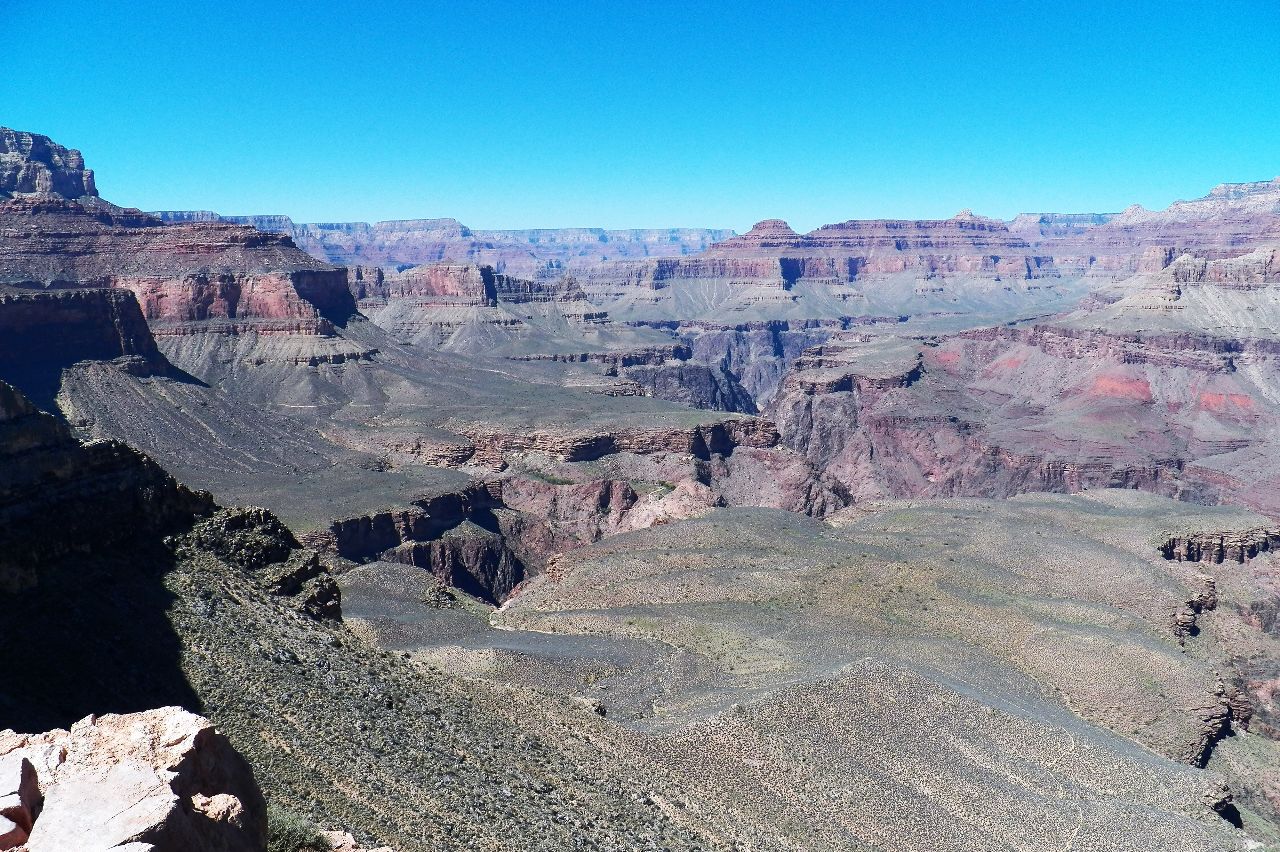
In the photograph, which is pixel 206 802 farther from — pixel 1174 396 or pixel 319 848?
pixel 1174 396

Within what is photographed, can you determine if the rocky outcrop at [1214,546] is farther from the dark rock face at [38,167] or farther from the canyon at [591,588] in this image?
the dark rock face at [38,167]

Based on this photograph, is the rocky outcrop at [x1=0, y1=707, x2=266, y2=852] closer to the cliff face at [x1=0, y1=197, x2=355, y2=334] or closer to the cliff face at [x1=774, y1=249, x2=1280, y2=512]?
the cliff face at [x1=774, y1=249, x2=1280, y2=512]

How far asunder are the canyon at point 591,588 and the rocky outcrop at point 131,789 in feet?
0.60

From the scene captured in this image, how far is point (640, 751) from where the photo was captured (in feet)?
101

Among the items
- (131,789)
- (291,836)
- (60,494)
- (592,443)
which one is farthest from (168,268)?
(131,789)

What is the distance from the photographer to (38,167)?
525 ft

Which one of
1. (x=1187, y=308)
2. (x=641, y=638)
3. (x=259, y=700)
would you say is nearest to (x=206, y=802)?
(x=259, y=700)

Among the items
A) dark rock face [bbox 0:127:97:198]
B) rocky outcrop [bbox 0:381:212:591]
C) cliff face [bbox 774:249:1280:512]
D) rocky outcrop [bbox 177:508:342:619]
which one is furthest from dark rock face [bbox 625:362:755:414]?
rocky outcrop [bbox 0:381:212:591]

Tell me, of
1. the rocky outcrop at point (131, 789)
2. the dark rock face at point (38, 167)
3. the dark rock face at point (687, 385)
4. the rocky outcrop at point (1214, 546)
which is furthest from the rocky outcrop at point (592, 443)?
the dark rock face at point (38, 167)

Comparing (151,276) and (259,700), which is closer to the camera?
(259,700)

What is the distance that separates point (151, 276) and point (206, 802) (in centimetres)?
12290

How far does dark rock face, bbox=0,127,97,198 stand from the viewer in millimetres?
158875

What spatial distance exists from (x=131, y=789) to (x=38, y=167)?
17988cm

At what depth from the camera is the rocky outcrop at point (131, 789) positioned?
1075cm
